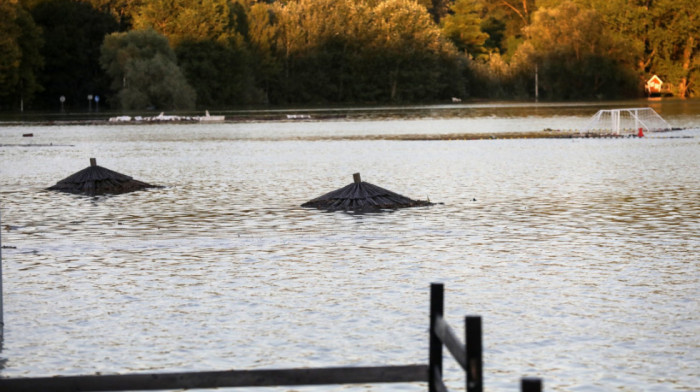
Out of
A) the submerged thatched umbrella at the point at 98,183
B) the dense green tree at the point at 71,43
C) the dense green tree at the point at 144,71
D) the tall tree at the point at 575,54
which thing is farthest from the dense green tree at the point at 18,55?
the submerged thatched umbrella at the point at 98,183

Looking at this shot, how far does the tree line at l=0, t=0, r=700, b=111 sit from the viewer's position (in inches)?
5591

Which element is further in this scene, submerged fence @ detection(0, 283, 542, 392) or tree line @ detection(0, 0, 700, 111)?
tree line @ detection(0, 0, 700, 111)

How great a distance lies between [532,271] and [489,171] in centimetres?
2294

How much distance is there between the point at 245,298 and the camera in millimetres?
15570

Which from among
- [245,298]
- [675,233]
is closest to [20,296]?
[245,298]

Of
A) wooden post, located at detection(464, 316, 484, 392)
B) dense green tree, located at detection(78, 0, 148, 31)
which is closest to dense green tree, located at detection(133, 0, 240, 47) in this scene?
dense green tree, located at detection(78, 0, 148, 31)

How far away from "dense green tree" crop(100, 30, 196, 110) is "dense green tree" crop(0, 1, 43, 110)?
30.2 feet

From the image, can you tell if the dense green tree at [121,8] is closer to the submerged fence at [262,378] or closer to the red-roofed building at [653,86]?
the red-roofed building at [653,86]

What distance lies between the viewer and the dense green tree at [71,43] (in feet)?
465

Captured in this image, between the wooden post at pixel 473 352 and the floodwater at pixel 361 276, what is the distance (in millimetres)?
4176

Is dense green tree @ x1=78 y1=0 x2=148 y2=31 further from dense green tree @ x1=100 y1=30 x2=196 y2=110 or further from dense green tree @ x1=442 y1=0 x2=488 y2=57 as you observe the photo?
dense green tree @ x1=442 y1=0 x2=488 y2=57

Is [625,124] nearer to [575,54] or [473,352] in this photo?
[575,54]

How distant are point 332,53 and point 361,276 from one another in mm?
144852

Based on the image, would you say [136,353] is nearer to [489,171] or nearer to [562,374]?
[562,374]
